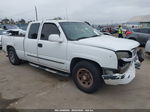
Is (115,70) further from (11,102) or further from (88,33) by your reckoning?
(11,102)

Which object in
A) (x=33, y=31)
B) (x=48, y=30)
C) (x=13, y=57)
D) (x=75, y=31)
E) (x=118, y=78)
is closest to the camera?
(x=118, y=78)

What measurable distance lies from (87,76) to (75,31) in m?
1.37

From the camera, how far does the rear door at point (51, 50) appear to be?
13.5 feet

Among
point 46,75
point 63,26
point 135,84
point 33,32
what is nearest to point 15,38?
point 33,32

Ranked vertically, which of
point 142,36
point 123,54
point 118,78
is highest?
point 123,54

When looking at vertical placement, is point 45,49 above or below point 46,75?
above

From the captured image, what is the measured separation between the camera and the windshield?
407 centimetres

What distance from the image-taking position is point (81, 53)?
11.9 feet

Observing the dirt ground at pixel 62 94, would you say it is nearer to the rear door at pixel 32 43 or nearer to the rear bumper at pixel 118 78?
the rear bumper at pixel 118 78

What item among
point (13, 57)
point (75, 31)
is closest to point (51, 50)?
point (75, 31)

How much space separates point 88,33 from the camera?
448 centimetres

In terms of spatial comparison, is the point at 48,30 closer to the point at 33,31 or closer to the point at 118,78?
the point at 33,31

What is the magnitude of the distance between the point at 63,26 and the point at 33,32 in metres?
1.38

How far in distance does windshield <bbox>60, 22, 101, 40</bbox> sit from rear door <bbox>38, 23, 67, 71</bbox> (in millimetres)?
192
